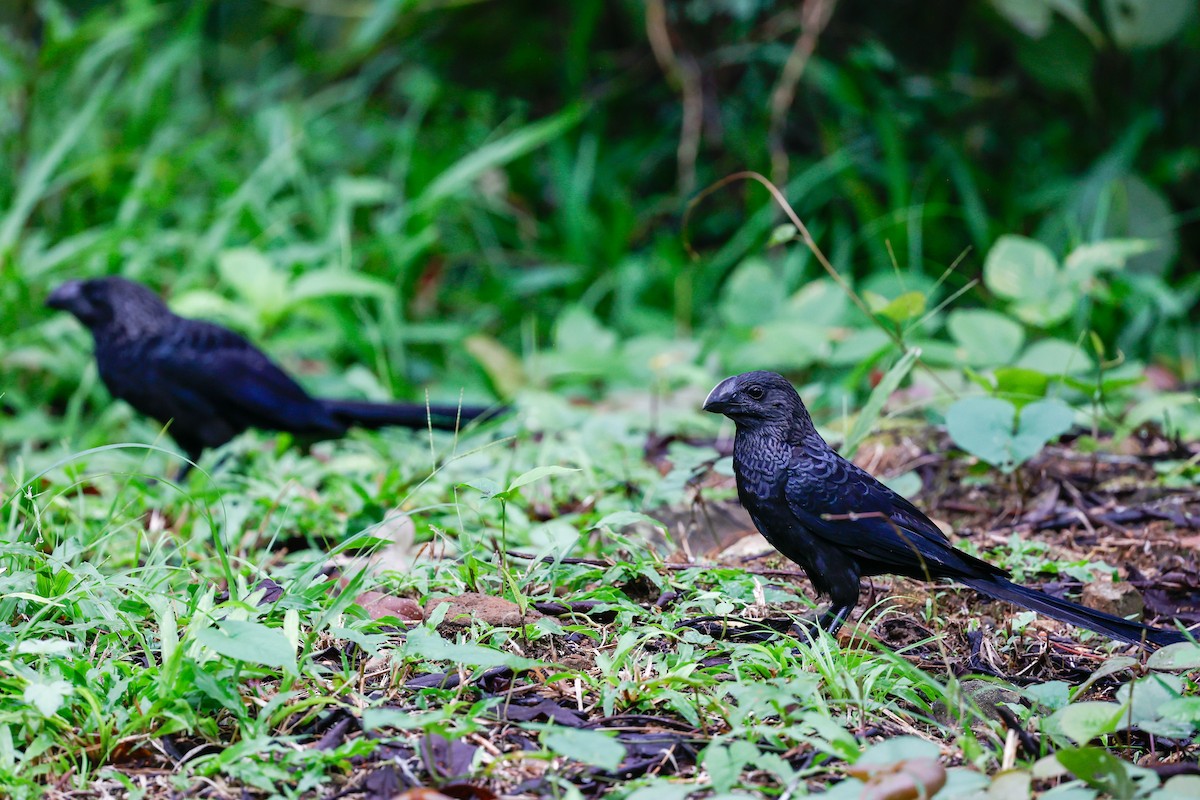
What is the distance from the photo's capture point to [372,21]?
6.05 metres

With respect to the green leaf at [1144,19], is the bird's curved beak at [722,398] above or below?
below

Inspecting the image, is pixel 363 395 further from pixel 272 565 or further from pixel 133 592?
pixel 133 592

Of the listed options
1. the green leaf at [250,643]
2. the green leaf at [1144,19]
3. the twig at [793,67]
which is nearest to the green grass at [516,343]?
the green leaf at [250,643]

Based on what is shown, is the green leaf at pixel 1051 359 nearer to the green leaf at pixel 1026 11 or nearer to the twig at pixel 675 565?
the twig at pixel 675 565

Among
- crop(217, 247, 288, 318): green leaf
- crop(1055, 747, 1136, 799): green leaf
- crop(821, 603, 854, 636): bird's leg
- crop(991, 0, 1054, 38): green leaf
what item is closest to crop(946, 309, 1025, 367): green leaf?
crop(821, 603, 854, 636): bird's leg

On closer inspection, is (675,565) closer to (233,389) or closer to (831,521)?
(831,521)

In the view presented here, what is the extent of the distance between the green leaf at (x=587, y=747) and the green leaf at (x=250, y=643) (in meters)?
0.42

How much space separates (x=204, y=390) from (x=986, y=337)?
2.69m

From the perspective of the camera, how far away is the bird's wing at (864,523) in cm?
220

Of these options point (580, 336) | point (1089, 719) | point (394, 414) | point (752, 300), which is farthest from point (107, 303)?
point (1089, 719)

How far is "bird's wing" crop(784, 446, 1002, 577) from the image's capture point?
86.4 inches

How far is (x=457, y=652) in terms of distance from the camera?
1.83 metres

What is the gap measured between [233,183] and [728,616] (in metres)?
4.33

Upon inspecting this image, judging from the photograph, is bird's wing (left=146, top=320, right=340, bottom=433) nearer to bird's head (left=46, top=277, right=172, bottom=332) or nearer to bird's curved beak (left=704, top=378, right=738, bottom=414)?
bird's head (left=46, top=277, right=172, bottom=332)
